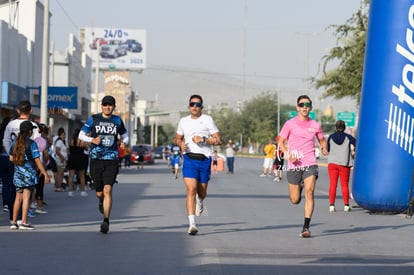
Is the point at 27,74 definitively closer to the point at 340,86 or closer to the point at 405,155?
the point at 340,86

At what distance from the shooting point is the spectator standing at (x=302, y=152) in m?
13.4

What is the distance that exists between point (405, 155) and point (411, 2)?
2835mm

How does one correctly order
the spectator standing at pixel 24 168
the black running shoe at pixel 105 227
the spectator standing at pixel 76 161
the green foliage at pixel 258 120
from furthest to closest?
1. the green foliage at pixel 258 120
2. the spectator standing at pixel 76 161
3. the spectator standing at pixel 24 168
4. the black running shoe at pixel 105 227

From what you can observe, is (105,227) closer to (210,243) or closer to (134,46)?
(210,243)

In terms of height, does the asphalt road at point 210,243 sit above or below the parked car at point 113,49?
below

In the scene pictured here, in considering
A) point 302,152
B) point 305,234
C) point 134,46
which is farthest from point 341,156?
point 134,46

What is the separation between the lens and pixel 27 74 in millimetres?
47219

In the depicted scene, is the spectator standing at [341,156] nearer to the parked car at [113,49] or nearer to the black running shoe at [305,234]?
the black running shoe at [305,234]

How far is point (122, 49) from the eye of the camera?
124500mm

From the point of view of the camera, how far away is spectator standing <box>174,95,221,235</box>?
13.2 meters

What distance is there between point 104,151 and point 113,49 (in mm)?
112468

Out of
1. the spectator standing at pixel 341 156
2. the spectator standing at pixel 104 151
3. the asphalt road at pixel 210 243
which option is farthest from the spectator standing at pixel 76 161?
the spectator standing at pixel 104 151

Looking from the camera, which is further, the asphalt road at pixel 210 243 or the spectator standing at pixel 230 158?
the spectator standing at pixel 230 158

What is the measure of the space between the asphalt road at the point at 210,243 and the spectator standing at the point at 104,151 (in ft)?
1.79
